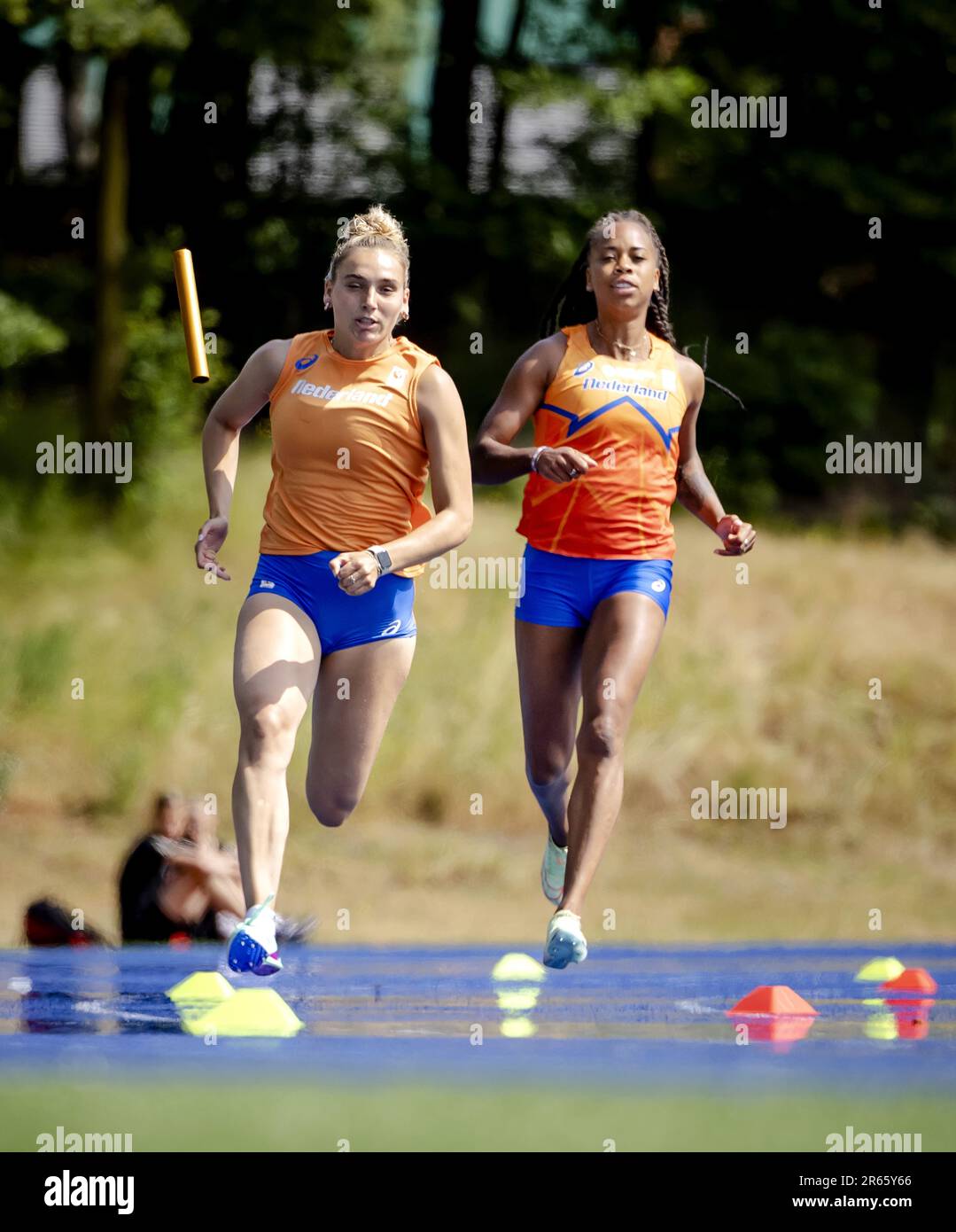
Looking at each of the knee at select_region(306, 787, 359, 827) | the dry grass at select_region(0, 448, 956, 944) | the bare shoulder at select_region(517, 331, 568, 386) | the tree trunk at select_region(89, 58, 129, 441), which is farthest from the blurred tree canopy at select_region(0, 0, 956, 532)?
the knee at select_region(306, 787, 359, 827)

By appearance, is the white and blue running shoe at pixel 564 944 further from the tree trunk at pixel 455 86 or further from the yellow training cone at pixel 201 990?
the tree trunk at pixel 455 86

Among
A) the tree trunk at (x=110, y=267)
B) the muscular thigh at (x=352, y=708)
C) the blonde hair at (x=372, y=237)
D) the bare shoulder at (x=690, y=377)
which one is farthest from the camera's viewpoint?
the tree trunk at (x=110, y=267)

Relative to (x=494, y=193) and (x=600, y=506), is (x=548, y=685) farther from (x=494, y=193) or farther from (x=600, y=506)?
(x=494, y=193)

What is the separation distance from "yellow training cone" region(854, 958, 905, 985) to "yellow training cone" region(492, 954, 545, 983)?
1246 millimetres

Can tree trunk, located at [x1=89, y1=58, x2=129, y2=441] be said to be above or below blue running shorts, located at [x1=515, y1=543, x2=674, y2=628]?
above

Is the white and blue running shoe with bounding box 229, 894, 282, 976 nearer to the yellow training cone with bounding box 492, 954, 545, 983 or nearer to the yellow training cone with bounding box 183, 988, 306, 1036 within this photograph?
the yellow training cone with bounding box 183, 988, 306, 1036

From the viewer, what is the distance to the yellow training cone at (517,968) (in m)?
7.80

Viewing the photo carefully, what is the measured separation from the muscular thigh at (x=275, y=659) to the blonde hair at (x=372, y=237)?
1.08 m

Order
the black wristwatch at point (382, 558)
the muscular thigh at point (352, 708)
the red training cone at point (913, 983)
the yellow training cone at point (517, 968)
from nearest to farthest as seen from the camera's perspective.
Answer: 1. the black wristwatch at point (382, 558)
2. the muscular thigh at point (352, 708)
3. the red training cone at point (913, 983)
4. the yellow training cone at point (517, 968)

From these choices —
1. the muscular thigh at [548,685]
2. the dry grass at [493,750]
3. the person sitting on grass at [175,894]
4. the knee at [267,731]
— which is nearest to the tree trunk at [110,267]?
the dry grass at [493,750]

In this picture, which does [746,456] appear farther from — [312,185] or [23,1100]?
[23,1100]

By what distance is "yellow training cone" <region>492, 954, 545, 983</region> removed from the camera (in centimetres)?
780

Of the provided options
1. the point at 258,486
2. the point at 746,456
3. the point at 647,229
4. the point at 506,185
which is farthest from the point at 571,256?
the point at 647,229

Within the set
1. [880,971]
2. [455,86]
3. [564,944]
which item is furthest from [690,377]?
[455,86]
